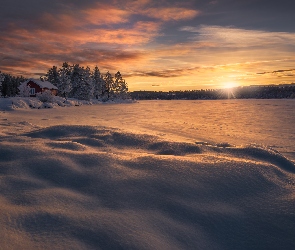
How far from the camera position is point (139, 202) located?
74.5 inches

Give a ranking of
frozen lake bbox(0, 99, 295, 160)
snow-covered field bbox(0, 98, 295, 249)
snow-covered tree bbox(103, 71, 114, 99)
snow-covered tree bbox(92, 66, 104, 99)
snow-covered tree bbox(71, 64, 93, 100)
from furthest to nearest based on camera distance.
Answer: snow-covered tree bbox(103, 71, 114, 99)
snow-covered tree bbox(92, 66, 104, 99)
snow-covered tree bbox(71, 64, 93, 100)
frozen lake bbox(0, 99, 295, 160)
snow-covered field bbox(0, 98, 295, 249)

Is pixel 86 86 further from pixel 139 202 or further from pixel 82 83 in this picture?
pixel 139 202

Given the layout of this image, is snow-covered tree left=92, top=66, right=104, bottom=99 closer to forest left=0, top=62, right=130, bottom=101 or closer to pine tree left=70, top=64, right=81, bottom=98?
forest left=0, top=62, right=130, bottom=101

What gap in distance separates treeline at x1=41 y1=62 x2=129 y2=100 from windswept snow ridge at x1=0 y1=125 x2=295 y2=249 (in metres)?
54.3

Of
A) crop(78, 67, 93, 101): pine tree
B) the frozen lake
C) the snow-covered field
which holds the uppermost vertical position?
crop(78, 67, 93, 101): pine tree

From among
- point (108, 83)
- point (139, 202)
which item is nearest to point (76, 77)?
point (108, 83)

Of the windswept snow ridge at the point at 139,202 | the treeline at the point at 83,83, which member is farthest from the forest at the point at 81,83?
the windswept snow ridge at the point at 139,202

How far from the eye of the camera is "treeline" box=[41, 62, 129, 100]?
5516 centimetres

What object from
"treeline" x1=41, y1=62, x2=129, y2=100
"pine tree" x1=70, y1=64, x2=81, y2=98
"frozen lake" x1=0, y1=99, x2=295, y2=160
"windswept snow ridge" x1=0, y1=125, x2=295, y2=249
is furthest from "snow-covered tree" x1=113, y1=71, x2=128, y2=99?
"windswept snow ridge" x1=0, y1=125, x2=295, y2=249

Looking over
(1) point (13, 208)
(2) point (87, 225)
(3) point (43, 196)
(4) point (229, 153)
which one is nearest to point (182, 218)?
(2) point (87, 225)

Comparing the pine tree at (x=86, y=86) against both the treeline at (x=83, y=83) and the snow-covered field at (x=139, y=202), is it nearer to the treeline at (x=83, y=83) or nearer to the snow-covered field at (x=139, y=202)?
the treeline at (x=83, y=83)

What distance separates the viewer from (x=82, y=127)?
526cm

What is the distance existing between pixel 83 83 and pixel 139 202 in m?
56.3

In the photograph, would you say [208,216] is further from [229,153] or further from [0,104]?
[0,104]
